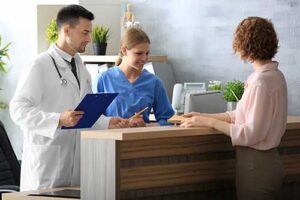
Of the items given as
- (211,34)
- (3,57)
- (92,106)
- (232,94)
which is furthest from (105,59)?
(92,106)

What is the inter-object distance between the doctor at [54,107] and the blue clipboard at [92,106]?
0.13 m

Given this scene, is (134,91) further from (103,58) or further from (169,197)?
(103,58)

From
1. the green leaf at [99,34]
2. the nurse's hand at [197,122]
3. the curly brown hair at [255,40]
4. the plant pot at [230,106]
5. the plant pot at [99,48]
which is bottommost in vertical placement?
the plant pot at [230,106]

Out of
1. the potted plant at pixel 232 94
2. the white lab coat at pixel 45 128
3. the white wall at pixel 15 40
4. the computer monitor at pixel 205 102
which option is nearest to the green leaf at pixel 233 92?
the potted plant at pixel 232 94

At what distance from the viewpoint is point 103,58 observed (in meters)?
7.07

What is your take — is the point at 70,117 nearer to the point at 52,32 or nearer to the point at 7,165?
the point at 7,165

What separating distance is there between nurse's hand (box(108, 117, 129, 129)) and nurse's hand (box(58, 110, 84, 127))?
17.4 inches

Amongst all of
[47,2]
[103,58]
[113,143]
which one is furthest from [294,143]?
[47,2]

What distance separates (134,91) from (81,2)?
2.36 metres

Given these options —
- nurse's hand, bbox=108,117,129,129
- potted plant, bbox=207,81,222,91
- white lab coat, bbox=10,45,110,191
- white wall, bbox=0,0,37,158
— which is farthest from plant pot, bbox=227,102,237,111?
white wall, bbox=0,0,37,158

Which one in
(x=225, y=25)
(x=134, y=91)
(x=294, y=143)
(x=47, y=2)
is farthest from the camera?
(x=47, y=2)

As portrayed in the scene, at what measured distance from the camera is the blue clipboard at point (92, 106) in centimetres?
423

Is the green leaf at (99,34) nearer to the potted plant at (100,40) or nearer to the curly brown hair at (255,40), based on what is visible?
the potted plant at (100,40)

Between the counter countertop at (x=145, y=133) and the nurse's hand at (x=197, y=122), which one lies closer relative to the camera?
the counter countertop at (x=145, y=133)
